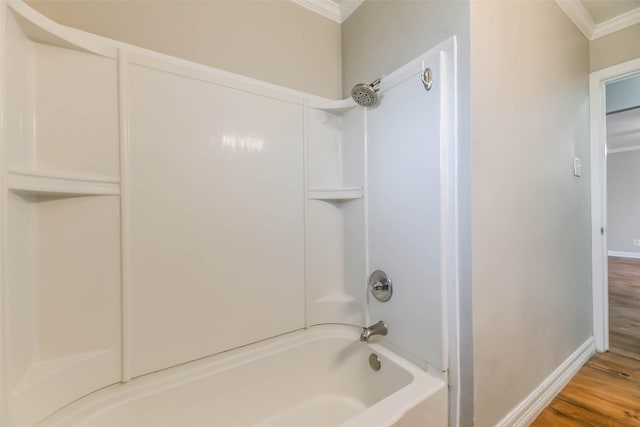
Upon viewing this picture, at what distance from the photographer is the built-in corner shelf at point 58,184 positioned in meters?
0.83

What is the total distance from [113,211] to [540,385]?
2257 mm

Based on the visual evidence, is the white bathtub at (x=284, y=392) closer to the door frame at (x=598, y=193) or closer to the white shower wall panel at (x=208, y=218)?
the white shower wall panel at (x=208, y=218)

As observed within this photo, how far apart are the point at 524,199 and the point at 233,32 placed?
172cm

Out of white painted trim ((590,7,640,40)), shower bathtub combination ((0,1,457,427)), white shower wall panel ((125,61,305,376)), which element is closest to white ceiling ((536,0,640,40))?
white painted trim ((590,7,640,40))

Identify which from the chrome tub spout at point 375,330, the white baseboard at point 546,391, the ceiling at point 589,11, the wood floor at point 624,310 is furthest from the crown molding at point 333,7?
the wood floor at point 624,310

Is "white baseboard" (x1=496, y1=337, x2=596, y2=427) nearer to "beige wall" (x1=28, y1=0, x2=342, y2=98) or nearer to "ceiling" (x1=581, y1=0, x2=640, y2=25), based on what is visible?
"beige wall" (x1=28, y1=0, x2=342, y2=98)

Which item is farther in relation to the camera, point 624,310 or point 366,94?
point 624,310

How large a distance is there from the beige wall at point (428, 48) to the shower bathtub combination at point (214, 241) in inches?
2.2

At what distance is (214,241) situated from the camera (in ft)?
4.15

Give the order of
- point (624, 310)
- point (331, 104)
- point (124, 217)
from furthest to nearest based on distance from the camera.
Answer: point (624, 310) < point (331, 104) < point (124, 217)

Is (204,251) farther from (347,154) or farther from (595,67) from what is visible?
(595,67)

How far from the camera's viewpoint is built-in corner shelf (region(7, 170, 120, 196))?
831mm

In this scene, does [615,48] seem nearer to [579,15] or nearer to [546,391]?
[579,15]

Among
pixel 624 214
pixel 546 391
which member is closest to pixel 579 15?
pixel 546 391
